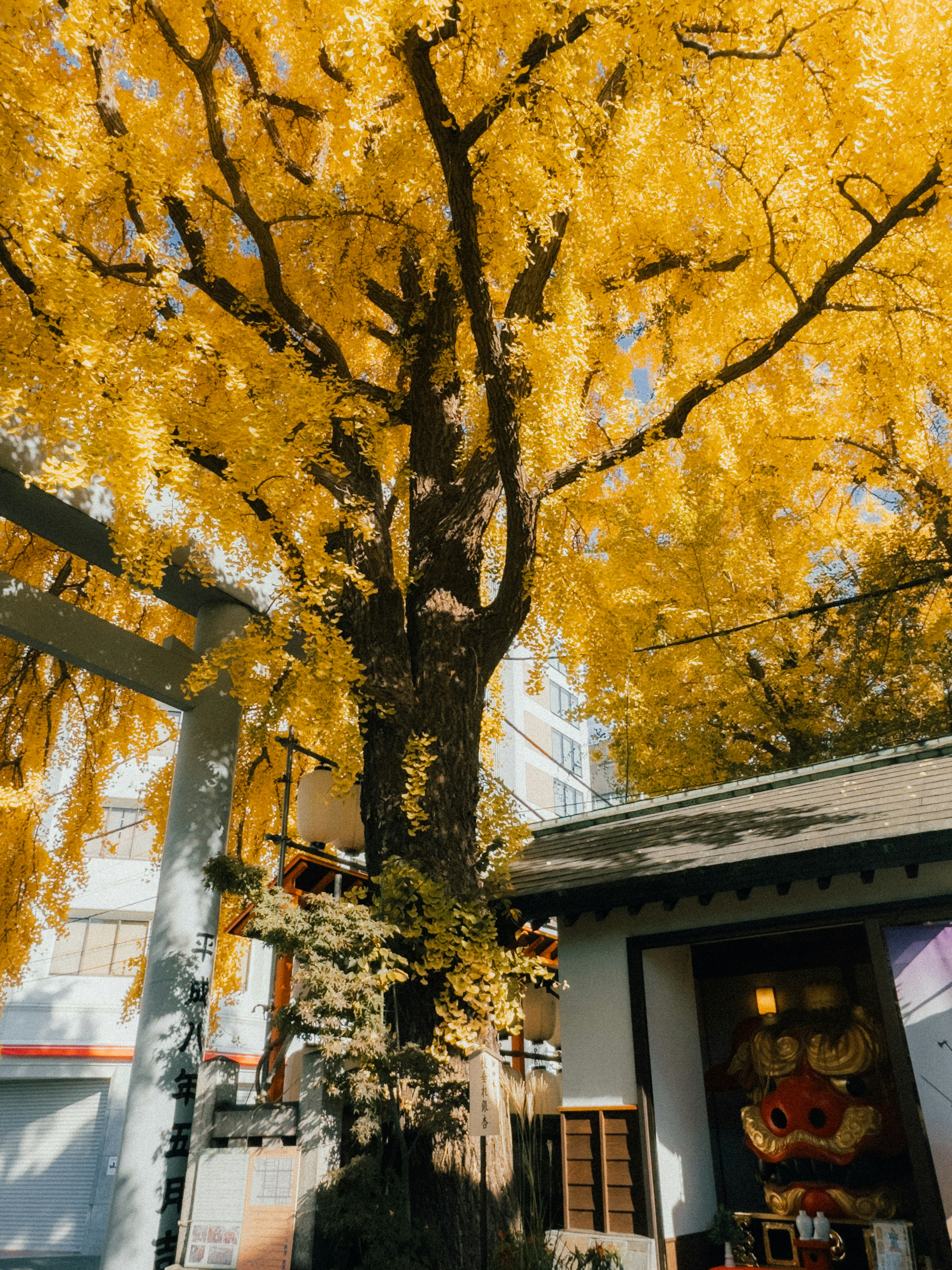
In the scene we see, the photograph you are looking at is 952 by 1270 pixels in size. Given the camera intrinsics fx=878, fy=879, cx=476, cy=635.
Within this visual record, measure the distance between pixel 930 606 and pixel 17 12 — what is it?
10.0 m

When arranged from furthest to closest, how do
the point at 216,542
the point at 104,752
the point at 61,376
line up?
the point at 104,752 < the point at 216,542 < the point at 61,376

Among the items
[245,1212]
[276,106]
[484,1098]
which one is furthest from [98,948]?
[276,106]

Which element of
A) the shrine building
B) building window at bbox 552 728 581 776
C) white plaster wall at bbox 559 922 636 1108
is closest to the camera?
the shrine building

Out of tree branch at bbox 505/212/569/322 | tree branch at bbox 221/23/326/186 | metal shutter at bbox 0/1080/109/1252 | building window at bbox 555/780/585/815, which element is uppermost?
building window at bbox 555/780/585/815

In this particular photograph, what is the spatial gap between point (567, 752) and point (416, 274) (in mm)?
20886

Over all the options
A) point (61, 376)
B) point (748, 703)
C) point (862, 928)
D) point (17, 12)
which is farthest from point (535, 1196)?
point (17, 12)

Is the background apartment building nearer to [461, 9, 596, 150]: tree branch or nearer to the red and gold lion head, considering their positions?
the red and gold lion head

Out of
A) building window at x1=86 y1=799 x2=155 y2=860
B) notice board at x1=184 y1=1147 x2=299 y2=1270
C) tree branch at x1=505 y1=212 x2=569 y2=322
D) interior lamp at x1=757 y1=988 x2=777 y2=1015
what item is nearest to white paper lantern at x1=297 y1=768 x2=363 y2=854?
notice board at x1=184 y1=1147 x2=299 y2=1270

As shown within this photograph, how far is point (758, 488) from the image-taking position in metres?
10.5

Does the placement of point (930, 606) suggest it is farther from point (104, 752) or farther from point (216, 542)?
point (104, 752)

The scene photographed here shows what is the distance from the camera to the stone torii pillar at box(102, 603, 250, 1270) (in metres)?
6.18

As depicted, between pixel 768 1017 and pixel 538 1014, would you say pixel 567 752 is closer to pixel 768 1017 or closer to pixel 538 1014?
pixel 538 1014

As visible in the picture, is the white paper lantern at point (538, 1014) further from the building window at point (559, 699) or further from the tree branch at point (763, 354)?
the building window at point (559, 699)

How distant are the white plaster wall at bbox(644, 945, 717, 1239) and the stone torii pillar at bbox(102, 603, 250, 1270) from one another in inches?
136
